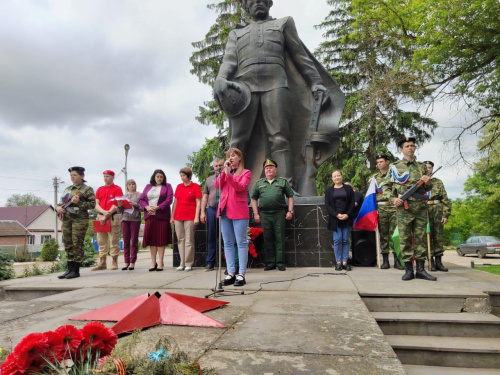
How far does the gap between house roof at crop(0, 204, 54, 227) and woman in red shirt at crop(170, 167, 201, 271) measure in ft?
172

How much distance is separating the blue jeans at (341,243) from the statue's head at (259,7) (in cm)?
436

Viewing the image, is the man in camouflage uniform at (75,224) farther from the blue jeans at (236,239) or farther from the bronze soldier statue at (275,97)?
the bronze soldier statue at (275,97)

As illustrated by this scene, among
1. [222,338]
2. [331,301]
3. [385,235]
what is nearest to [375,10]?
[385,235]

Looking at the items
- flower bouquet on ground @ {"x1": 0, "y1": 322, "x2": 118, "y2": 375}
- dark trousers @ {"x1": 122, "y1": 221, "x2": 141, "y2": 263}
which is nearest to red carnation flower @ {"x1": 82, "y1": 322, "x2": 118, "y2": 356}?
flower bouquet on ground @ {"x1": 0, "y1": 322, "x2": 118, "y2": 375}

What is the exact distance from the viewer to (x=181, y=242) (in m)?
6.52

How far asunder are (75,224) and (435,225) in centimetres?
576

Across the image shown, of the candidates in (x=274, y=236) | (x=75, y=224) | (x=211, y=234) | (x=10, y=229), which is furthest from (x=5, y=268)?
(x=10, y=229)

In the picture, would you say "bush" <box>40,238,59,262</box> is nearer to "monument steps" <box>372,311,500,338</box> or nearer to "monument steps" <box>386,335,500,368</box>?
"monument steps" <box>372,311,500,338</box>

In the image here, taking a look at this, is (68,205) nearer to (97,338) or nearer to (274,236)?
(274,236)

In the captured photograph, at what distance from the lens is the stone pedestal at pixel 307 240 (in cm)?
630

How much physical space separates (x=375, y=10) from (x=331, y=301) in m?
12.1

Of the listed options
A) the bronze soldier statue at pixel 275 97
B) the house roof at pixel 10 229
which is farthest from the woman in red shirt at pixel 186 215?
the house roof at pixel 10 229

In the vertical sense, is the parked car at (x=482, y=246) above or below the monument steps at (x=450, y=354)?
below

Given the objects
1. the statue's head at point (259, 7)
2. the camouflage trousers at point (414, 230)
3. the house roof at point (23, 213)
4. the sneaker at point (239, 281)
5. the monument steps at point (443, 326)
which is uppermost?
the statue's head at point (259, 7)
